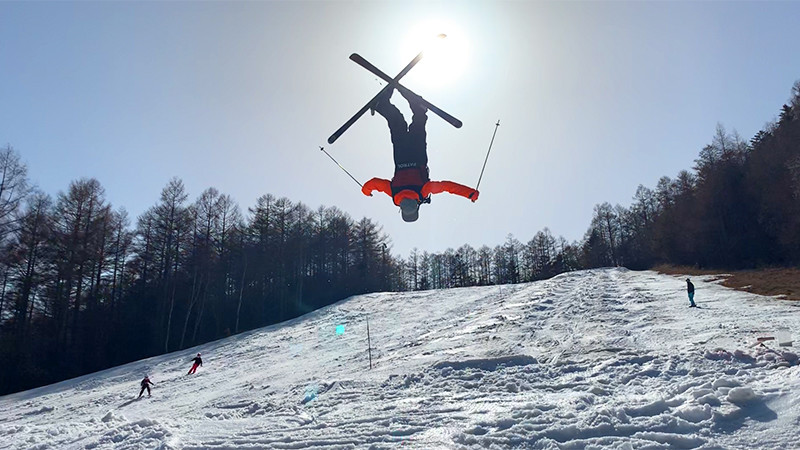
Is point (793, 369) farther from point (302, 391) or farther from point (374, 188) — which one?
point (302, 391)

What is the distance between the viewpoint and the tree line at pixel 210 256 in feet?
102

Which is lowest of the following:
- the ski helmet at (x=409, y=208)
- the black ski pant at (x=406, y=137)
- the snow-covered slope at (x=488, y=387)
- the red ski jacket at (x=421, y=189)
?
the snow-covered slope at (x=488, y=387)

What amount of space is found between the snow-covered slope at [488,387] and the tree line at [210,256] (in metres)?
8.61

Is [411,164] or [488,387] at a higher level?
[411,164]

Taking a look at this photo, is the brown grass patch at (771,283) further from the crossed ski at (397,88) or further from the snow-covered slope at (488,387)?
the crossed ski at (397,88)

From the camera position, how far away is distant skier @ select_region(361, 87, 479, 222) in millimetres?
8133

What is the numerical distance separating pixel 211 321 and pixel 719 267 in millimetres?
42874

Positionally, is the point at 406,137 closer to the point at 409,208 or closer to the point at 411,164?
the point at 411,164

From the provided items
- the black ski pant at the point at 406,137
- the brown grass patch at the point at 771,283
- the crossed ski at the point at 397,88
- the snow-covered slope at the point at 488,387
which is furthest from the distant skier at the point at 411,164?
the brown grass patch at the point at 771,283

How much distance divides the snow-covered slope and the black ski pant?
4820mm

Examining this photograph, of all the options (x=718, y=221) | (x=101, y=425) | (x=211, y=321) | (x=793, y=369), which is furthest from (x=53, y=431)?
(x=718, y=221)

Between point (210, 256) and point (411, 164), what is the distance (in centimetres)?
3471

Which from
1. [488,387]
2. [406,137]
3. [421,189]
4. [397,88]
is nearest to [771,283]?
[488,387]

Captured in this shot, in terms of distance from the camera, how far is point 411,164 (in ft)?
27.4
